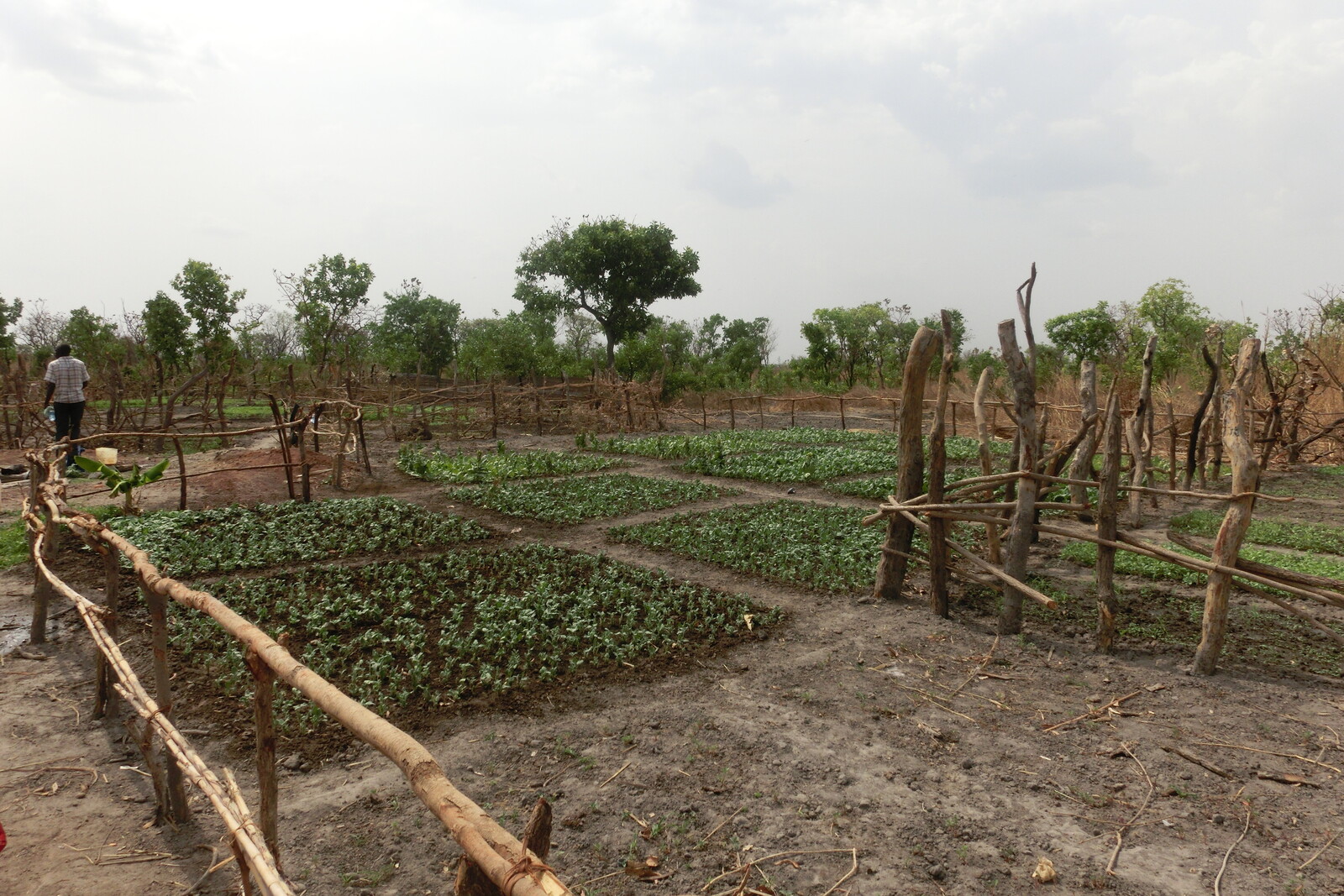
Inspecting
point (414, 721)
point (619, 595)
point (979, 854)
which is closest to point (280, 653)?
point (414, 721)

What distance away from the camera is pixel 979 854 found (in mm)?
3232

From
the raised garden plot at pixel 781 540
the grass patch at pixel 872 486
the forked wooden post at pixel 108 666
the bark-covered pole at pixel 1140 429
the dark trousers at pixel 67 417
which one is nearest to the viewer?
the forked wooden post at pixel 108 666

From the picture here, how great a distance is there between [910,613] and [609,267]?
3110 cm

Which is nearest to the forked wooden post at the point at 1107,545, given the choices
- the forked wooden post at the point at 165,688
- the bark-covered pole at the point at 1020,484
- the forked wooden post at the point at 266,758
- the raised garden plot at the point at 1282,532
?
the bark-covered pole at the point at 1020,484

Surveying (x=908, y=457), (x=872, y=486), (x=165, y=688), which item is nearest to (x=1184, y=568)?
(x=908, y=457)

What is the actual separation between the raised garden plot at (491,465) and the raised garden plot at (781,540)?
4111 mm

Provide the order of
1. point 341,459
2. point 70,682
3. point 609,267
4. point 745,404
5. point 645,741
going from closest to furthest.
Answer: point 645,741 < point 70,682 < point 341,459 < point 745,404 < point 609,267

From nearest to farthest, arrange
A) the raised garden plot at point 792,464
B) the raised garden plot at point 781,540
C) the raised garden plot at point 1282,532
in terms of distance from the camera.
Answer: the raised garden plot at point 781,540 → the raised garden plot at point 1282,532 → the raised garden plot at point 792,464

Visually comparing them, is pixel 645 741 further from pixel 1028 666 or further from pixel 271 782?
pixel 1028 666

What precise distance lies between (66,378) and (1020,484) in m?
12.7

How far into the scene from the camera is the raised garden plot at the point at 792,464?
1346cm

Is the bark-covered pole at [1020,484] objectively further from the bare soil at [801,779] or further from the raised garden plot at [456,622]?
the raised garden plot at [456,622]

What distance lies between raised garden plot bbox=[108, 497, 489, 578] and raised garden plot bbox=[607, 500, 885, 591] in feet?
7.51

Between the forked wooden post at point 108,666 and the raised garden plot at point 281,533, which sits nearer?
the forked wooden post at point 108,666
